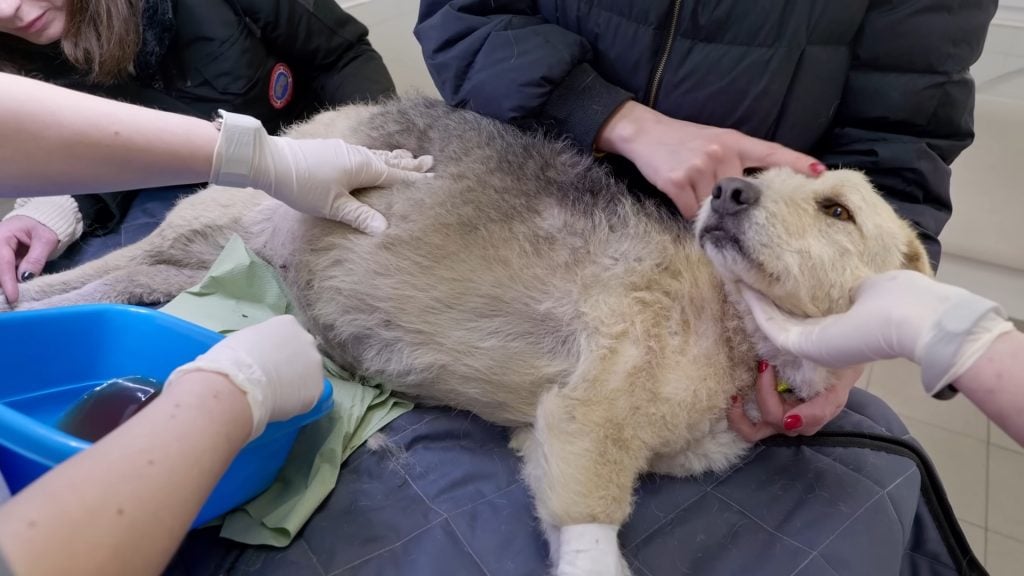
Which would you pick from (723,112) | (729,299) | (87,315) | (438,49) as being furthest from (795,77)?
(87,315)

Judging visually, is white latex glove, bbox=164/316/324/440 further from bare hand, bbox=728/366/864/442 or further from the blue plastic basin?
bare hand, bbox=728/366/864/442

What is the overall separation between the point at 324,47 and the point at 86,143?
139 centimetres

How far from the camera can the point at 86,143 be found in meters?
1.27

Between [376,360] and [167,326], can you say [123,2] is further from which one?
[376,360]

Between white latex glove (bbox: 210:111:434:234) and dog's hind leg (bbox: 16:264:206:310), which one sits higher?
white latex glove (bbox: 210:111:434:234)

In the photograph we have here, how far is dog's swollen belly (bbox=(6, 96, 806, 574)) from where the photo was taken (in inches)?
54.0

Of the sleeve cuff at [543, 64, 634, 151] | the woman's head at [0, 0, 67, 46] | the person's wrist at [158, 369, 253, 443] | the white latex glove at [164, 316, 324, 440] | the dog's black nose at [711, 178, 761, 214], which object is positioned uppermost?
the woman's head at [0, 0, 67, 46]

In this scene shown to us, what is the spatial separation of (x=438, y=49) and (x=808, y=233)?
1.08 metres

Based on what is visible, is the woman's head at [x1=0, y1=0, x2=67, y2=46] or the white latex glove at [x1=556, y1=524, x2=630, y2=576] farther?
the woman's head at [x1=0, y1=0, x2=67, y2=46]

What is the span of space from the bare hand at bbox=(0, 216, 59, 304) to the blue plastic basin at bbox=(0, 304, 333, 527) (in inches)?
26.2

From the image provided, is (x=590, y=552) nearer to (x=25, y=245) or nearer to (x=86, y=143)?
(x=86, y=143)

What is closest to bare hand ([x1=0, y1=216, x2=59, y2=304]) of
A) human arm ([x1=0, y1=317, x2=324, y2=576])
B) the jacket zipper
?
human arm ([x1=0, y1=317, x2=324, y2=576])

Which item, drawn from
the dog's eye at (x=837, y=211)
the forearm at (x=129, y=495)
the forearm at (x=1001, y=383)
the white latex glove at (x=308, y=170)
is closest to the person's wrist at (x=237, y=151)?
the white latex glove at (x=308, y=170)

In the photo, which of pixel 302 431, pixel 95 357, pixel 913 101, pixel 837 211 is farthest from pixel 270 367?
pixel 913 101
